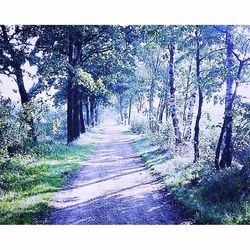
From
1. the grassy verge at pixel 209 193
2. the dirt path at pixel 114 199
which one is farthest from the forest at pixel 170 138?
the dirt path at pixel 114 199

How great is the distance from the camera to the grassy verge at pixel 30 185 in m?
7.39

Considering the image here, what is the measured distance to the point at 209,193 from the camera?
313 inches

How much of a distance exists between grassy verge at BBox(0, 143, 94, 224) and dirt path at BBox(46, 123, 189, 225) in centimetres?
30

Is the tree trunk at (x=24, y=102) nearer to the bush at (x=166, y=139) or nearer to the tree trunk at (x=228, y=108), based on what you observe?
the bush at (x=166, y=139)

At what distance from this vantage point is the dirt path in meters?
7.50

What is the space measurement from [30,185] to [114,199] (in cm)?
221

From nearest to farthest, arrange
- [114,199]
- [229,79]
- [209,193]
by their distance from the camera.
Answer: [209,193] → [114,199] → [229,79]

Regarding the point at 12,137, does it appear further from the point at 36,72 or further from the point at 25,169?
the point at 36,72

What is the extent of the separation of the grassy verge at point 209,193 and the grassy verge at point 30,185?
3086mm

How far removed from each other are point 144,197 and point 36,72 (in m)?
5.75

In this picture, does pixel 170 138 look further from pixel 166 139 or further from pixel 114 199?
pixel 114 199

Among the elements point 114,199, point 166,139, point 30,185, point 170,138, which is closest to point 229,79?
point 114,199
